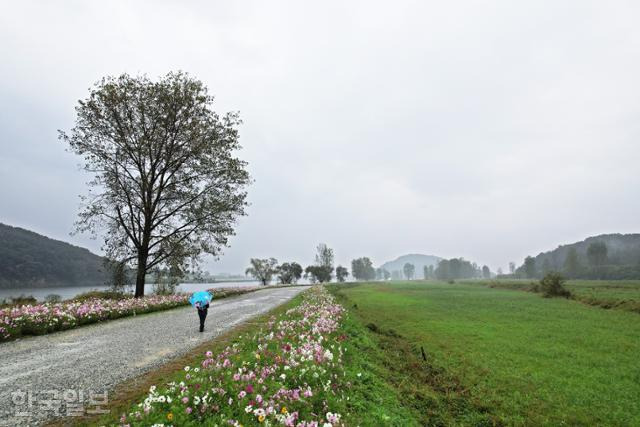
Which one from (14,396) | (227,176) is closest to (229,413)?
(14,396)

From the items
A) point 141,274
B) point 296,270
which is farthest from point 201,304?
point 296,270

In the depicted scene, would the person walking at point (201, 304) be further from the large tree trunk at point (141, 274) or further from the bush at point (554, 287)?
the bush at point (554, 287)

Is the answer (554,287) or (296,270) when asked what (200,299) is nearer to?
(554,287)

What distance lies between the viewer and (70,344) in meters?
9.68

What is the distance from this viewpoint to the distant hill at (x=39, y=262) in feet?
316

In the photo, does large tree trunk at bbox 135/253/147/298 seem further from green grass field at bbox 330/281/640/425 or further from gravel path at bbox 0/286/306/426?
green grass field at bbox 330/281/640/425

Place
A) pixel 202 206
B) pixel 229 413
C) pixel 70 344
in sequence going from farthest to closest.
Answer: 1. pixel 202 206
2. pixel 70 344
3. pixel 229 413

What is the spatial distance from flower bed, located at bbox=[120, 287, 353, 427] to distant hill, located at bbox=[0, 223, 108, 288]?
360ft

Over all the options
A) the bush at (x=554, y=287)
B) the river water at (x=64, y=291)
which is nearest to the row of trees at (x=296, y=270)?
the river water at (x=64, y=291)

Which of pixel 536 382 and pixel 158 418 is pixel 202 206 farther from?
pixel 536 382

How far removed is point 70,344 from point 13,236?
144146 mm

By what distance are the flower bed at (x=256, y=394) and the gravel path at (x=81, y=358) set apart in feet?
6.03

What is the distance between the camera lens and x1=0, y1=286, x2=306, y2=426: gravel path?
5414mm

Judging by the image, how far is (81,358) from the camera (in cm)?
796
